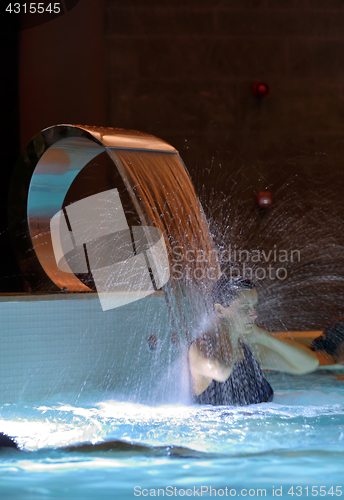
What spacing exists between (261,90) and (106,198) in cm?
186

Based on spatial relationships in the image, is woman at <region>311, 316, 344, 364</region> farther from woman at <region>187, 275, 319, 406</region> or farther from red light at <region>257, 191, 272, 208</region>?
red light at <region>257, 191, 272, 208</region>

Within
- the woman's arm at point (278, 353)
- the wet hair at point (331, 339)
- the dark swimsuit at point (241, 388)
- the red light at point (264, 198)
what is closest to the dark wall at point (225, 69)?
the red light at point (264, 198)

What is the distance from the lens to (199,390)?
7.50ft

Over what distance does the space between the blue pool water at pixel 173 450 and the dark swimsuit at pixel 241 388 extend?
0.15ft

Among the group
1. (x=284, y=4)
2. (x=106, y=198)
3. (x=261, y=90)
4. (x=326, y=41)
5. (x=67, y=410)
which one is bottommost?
(x=67, y=410)

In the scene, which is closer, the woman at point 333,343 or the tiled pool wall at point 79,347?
the tiled pool wall at point 79,347

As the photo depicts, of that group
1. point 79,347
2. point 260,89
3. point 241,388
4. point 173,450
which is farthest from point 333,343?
point 260,89

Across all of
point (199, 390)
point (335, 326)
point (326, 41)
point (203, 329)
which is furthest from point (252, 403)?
point (326, 41)

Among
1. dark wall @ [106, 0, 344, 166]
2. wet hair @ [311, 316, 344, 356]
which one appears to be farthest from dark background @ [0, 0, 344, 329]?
wet hair @ [311, 316, 344, 356]

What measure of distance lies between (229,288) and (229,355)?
0.91ft

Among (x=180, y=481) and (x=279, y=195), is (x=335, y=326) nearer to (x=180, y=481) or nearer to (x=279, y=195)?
(x=180, y=481)

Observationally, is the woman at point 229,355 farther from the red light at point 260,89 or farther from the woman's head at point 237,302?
the red light at point 260,89

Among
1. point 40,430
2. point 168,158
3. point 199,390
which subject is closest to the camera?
point 40,430

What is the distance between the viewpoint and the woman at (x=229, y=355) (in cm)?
221
